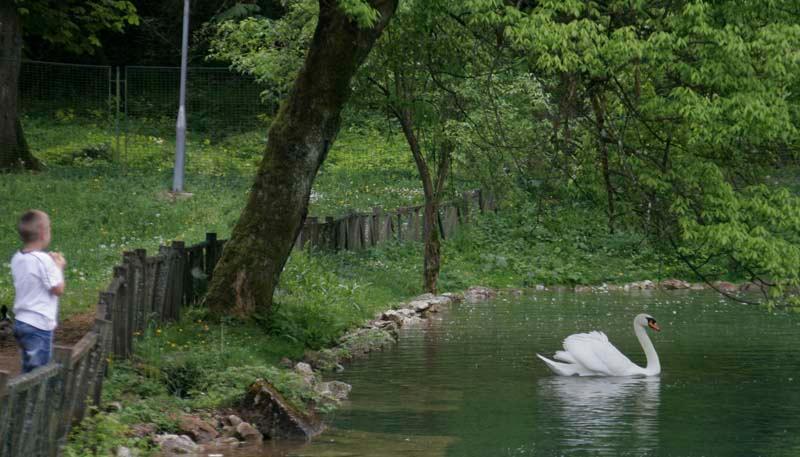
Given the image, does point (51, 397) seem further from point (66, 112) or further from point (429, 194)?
point (66, 112)

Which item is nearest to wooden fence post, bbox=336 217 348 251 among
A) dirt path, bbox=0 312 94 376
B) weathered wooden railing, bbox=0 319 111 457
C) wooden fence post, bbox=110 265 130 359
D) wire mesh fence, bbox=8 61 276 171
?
dirt path, bbox=0 312 94 376

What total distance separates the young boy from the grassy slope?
2.43 feet

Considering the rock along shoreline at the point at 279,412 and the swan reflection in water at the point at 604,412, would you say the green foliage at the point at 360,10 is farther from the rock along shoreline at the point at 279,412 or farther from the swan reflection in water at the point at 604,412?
the swan reflection in water at the point at 604,412

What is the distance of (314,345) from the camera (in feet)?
57.3

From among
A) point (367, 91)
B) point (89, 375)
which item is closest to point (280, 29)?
point (367, 91)

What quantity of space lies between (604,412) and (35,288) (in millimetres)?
6880

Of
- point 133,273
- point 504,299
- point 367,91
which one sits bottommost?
point 504,299

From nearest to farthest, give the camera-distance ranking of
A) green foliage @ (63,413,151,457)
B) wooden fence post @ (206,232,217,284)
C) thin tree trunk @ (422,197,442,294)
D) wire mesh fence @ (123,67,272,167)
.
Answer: green foliage @ (63,413,151,457) → wooden fence post @ (206,232,217,284) → thin tree trunk @ (422,197,442,294) → wire mesh fence @ (123,67,272,167)

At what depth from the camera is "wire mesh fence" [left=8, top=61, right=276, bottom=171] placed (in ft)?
131

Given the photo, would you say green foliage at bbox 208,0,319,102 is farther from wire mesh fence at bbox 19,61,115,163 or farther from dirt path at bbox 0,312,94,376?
wire mesh fence at bbox 19,61,115,163

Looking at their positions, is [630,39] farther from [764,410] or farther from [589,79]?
[764,410]

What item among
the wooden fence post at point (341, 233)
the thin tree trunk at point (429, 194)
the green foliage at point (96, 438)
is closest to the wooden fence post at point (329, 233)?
the wooden fence post at point (341, 233)

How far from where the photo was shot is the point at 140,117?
42.5 meters

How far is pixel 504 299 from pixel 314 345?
960 cm
